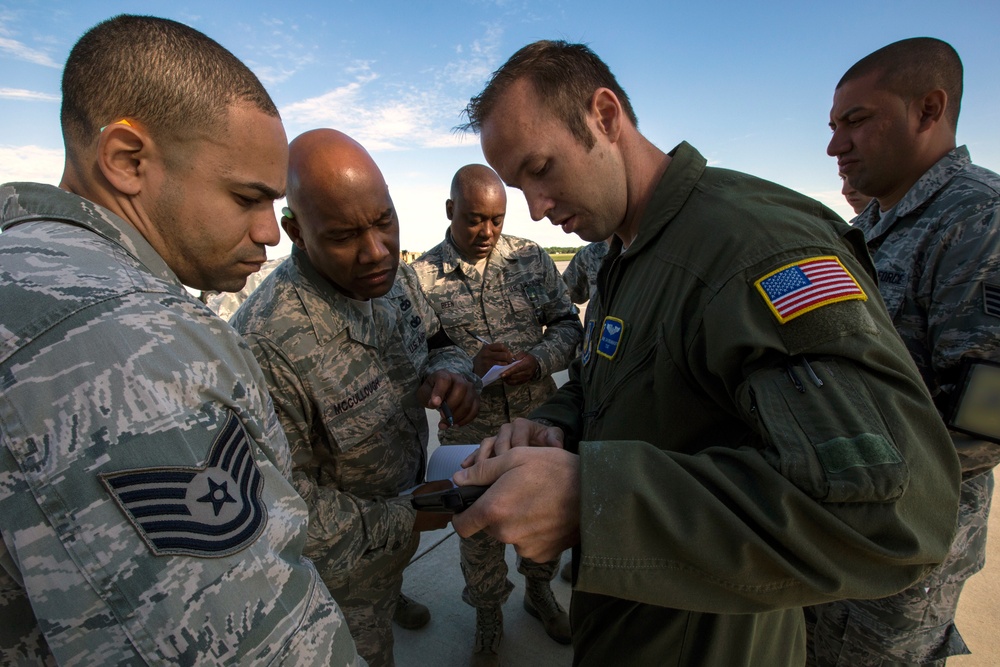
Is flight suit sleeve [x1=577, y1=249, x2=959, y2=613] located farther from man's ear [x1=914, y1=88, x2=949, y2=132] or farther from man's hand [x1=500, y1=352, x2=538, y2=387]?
man's hand [x1=500, y1=352, x2=538, y2=387]

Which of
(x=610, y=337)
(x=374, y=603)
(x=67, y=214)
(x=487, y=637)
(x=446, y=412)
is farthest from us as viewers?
(x=487, y=637)

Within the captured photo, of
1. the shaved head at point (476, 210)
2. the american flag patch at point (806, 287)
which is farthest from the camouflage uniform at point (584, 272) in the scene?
the american flag patch at point (806, 287)

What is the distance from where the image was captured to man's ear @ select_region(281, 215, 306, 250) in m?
2.00

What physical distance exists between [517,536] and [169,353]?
66 centimetres

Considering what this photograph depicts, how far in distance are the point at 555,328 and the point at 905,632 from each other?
2.38 m

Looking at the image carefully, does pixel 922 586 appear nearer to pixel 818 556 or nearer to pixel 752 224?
pixel 818 556

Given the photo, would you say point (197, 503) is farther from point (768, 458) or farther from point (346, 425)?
point (346, 425)

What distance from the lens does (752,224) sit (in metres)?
1.04

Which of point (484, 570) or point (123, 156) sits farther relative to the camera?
point (484, 570)

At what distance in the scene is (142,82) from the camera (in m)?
0.99

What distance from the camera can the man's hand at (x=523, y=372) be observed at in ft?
10.0

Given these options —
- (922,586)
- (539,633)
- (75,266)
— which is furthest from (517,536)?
(539,633)

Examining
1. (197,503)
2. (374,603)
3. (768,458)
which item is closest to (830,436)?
(768,458)

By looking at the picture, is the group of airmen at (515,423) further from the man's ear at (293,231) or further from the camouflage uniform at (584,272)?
the camouflage uniform at (584,272)
